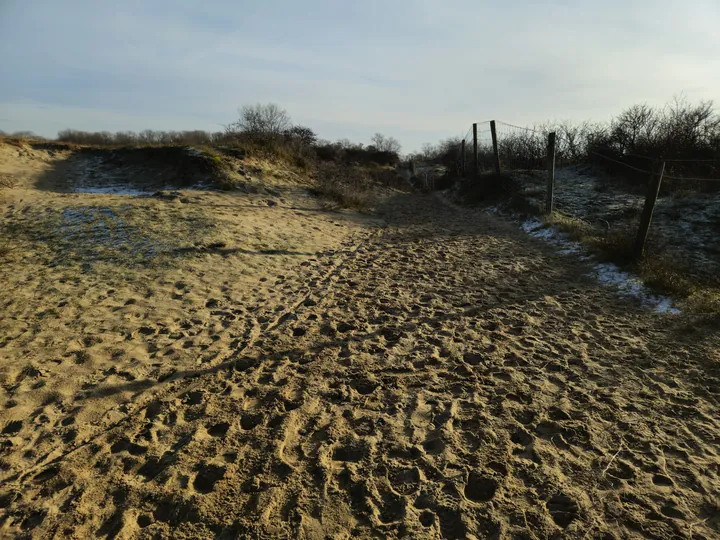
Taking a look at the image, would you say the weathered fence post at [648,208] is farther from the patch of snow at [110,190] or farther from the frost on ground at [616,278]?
the patch of snow at [110,190]

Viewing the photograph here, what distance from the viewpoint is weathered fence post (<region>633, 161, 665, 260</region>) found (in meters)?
6.35

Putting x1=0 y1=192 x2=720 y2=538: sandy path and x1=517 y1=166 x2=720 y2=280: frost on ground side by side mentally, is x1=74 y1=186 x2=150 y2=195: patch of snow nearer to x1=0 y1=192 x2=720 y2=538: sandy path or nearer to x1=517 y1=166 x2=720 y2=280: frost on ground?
x1=0 y1=192 x2=720 y2=538: sandy path

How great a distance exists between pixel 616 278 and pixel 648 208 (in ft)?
4.29

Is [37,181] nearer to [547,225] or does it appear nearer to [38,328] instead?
[38,328]

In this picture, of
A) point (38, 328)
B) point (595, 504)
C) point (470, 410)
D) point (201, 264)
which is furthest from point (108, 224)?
point (595, 504)

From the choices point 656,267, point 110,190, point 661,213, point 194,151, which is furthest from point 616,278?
point 110,190

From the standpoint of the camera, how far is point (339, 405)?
3.50 metres

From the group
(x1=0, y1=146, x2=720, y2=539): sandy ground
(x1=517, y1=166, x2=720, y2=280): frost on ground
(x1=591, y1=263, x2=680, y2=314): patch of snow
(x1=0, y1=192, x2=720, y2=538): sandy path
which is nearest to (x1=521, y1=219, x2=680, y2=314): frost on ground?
(x1=591, y1=263, x2=680, y2=314): patch of snow

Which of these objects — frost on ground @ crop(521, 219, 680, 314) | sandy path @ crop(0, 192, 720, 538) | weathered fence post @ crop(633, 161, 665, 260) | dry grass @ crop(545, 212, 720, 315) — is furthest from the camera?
weathered fence post @ crop(633, 161, 665, 260)

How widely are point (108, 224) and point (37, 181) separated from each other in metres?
6.13

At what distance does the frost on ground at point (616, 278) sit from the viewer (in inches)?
221

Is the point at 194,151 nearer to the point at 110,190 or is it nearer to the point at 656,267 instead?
the point at 110,190

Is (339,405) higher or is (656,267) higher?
(656,267)

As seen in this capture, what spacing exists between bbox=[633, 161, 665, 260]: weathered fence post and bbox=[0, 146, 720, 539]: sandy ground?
47.0 inches
